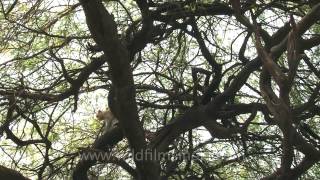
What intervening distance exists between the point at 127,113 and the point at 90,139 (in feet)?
5.64

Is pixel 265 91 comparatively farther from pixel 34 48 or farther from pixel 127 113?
pixel 34 48

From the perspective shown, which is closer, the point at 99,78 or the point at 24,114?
the point at 24,114

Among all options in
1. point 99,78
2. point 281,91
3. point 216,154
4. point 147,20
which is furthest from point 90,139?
point 281,91

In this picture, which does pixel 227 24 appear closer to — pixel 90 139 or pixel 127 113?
pixel 127 113

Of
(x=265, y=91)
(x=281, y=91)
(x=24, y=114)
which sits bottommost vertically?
(x=281, y=91)

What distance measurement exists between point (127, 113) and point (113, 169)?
1.25 metres

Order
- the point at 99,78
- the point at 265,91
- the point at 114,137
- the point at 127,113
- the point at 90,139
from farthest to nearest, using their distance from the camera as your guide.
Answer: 1. the point at 90,139
2. the point at 99,78
3. the point at 114,137
4. the point at 127,113
5. the point at 265,91

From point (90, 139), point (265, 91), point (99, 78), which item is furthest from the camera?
point (90, 139)

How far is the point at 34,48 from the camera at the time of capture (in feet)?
12.1

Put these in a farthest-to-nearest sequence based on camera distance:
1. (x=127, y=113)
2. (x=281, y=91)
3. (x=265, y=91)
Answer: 1. (x=127, y=113)
2. (x=265, y=91)
3. (x=281, y=91)

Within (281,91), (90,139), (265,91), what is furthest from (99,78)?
(281,91)

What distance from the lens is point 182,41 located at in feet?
12.9

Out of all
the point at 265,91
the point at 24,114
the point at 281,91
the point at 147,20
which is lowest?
the point at 281,91

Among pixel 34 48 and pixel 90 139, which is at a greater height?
pixel 34 48
